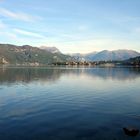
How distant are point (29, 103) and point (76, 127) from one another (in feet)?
87.6

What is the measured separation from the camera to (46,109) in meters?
62.4

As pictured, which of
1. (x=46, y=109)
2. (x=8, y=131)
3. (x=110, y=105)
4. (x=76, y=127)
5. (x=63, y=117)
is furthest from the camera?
(x=110, y=105)

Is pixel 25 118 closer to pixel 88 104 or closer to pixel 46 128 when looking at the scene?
pixel 46 128

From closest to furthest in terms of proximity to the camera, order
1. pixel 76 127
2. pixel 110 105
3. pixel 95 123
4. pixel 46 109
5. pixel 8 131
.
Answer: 1. pixel 8 131
2. pixel 76 127
3. pixel 95 123
4. pixel 46 109
5. pixel 110 105

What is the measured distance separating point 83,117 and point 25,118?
1316 centimetres

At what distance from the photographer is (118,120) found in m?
51.9

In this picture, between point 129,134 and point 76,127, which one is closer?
point 129,134

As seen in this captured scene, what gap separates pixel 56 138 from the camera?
40.8 meters

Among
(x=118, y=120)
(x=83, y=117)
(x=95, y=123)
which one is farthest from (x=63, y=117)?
(x=118, y=120)

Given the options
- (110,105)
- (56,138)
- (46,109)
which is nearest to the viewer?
(56,138)

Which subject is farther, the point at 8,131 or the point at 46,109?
the point at 46,109

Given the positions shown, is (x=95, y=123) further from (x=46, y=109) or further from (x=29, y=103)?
(x=29, y=103)

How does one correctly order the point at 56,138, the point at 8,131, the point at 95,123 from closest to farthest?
the point at 56,138
the point at 8,131
the point at 95,123

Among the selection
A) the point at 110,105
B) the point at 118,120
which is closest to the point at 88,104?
the point at 110,105
